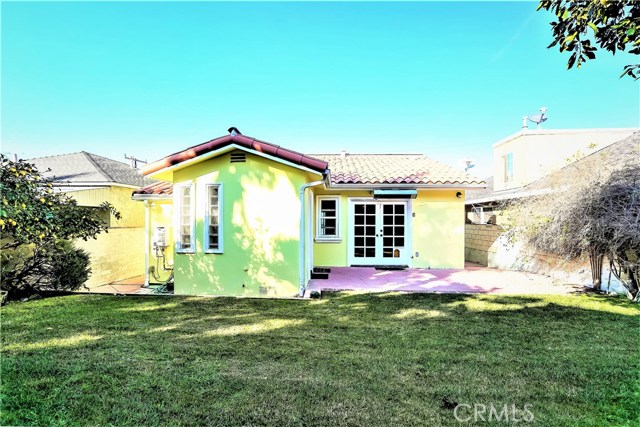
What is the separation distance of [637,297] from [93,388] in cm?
1298

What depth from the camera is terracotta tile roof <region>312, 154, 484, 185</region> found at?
13.4 m

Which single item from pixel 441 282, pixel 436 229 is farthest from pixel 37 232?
pixel 436 229

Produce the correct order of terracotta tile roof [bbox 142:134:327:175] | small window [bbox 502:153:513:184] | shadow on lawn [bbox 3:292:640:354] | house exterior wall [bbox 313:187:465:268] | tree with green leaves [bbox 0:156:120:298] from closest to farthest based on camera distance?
shadow on lawn [bbox 3:292:640:354], tree with green leaves [bbox 0:156:120:298], terracotta tile roof [bbox 142:134:327:175], house exterior wall [bbox 313:187:465:268], small window [bbox 502:153:513:184]

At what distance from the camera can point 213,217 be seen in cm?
964

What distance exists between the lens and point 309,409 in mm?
3523

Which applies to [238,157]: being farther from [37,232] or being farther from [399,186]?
[399,186]

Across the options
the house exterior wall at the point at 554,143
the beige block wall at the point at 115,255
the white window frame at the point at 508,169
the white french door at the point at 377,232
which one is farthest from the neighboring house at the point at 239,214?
the white window frame at the point at 508,169

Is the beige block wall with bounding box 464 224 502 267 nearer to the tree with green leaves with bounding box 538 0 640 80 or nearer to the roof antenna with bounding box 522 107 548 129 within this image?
the roof antenna with bounding box 522 107 548 129

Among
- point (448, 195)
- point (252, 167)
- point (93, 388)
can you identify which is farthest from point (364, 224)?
point (93, 388)

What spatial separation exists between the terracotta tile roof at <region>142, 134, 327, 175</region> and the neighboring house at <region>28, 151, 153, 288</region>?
4175 mm

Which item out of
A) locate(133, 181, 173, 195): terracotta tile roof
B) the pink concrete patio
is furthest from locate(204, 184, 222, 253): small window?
the pink concrete patio

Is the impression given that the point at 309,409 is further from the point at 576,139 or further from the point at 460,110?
the point at 576,139

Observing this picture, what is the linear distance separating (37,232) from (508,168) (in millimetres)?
22947

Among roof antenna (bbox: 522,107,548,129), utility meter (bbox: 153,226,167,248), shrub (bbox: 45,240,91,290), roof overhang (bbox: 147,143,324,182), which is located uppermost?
roof antenna (bbox: 522,107,548,129)
